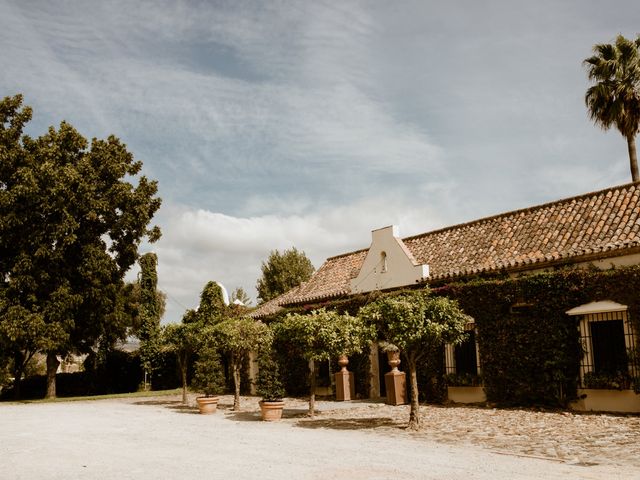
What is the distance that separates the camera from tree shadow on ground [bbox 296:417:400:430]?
14258 mm

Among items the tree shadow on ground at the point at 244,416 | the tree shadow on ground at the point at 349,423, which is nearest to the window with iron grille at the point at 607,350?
the tree shadow on ground at the point at 349,423

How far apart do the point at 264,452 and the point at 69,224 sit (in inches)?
781

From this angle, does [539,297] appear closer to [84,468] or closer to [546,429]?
[546,429]

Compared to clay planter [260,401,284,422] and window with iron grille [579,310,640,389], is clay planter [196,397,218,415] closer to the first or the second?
clay planter [260,401,284,422]

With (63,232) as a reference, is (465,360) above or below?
below

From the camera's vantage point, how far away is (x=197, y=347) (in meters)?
21.9

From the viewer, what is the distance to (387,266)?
2289 cm

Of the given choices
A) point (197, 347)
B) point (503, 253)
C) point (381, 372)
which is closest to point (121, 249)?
point (197, 347)

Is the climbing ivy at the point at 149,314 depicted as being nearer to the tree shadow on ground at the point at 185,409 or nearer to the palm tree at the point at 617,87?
the tree shadow on ground at the point at 185,409

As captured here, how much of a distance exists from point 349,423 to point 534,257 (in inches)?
307

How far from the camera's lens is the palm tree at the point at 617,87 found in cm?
2369

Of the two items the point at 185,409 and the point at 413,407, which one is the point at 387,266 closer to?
the point at 185,409

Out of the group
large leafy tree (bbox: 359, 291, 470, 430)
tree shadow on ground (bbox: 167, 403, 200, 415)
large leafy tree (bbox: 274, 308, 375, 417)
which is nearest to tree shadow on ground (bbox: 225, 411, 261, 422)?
tree shadow on ground (bbox: 167, 403, 200, 415)

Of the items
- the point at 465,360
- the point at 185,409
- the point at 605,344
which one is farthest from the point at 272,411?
the point at 605,344
